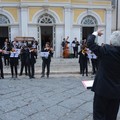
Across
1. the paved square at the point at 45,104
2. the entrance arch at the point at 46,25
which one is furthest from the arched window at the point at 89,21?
the paved square at the point at 45,104

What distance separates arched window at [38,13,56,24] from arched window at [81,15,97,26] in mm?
3135

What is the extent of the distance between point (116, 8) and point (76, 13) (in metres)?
5.00

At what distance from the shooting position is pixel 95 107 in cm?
377

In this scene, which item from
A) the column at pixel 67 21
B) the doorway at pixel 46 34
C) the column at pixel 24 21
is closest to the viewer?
the column at pixel 24 21

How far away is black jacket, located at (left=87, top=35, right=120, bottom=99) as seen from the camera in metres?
3.60

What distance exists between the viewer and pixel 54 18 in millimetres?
23422

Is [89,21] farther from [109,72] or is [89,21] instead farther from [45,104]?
[109,72]

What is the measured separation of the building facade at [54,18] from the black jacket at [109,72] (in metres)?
19.3

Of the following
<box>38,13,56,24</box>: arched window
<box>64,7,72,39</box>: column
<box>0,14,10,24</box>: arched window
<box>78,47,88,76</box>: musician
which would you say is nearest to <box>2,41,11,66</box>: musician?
<box>78,47,88,76</box>: musician

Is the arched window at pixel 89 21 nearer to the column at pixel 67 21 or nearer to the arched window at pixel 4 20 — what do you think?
the column at pixel 67 21

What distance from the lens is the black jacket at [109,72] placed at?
360cm

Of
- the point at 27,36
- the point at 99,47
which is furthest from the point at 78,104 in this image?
the point at 27,36

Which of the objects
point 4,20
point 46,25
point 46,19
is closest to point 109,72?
point 46,25

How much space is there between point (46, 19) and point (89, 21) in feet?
14.4
